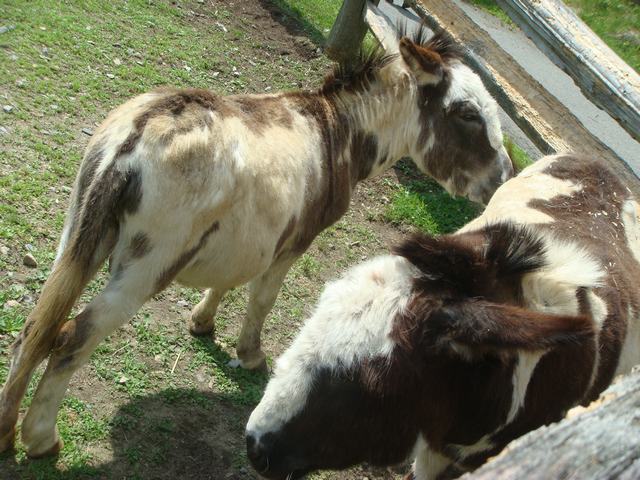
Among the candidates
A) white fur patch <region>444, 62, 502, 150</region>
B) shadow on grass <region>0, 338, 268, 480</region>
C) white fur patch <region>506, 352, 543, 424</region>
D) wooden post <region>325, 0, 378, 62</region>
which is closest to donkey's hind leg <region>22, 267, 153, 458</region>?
shadow on grass <region>0, 338, 268, 480</region>

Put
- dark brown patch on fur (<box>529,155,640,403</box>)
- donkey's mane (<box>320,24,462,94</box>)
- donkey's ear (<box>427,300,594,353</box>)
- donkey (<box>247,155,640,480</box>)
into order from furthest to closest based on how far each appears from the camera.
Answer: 1. donkey's mane (<box>320,24,462,94</box>)
2. dark brown patch on fur (<box>529,155,640,403</box>)
3. donkey (<box>247,155,640,480</box>)
4. donkey's ear (<box>427,300,594,353</box>)

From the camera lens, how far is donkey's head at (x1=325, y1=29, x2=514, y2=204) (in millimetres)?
4551

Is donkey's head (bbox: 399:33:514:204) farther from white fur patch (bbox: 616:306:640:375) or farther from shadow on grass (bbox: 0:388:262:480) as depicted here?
shadow on grass (bbox: 0:388:262:480)

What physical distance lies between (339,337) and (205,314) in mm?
2209

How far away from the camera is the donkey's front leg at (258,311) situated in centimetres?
416

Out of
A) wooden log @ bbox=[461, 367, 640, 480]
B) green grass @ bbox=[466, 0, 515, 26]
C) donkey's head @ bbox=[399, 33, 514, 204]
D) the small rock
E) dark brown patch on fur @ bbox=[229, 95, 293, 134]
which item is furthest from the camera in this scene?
green grass @ bbox=[466, 0, 515, 26]

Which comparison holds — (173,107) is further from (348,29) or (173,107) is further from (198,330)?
(348,29)

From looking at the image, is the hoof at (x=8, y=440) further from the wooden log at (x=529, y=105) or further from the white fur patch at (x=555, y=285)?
the wooden log at (x=529, y=105)

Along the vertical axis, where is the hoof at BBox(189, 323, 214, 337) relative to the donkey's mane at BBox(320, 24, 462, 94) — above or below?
below

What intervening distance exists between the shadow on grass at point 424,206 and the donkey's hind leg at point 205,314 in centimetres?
277

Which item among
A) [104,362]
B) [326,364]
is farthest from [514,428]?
[104,362]

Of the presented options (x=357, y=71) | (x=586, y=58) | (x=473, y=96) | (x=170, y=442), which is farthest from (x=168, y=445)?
(x=586, y=58)

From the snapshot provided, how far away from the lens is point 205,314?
4320 mm

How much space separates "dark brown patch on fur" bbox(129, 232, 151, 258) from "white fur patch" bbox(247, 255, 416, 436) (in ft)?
3.25
